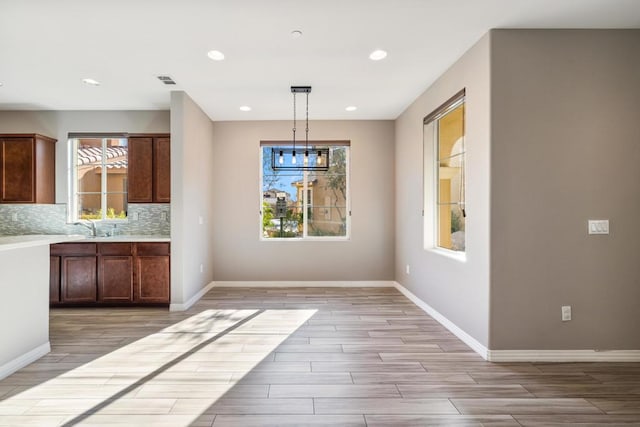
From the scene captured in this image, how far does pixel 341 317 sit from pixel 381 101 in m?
2.87

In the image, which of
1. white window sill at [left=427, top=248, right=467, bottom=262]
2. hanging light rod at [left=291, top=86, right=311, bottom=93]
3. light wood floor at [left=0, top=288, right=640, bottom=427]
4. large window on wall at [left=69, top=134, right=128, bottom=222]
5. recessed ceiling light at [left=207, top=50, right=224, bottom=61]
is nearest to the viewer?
Result: light wood floor at [left=0, top=288, right=640, bottom=427]

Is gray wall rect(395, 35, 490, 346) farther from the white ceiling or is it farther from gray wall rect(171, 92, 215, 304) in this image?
gray wall rect(171, 92, 215, 304)

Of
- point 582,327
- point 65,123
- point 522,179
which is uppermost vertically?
point 65,123

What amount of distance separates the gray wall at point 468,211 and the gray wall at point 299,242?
0.73 metres

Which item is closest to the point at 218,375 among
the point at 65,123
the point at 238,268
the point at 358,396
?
the point at 358,396

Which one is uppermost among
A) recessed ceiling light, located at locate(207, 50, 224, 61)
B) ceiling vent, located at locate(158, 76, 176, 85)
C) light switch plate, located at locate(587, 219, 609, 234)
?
ceiling vent, located at locate(158, 76, 176, 85)

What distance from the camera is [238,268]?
19.0ft

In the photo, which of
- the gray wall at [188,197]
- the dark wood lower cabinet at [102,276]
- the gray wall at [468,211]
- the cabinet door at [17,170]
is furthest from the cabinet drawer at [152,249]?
the gray wall at [468,211]

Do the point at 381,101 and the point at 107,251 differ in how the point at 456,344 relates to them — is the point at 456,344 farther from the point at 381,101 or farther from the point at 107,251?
the point at 107,251

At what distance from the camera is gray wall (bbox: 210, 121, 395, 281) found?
19.0ft

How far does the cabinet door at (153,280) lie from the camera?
4.51 metres

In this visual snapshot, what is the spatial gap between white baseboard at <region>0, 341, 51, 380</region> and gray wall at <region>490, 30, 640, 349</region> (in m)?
3.79

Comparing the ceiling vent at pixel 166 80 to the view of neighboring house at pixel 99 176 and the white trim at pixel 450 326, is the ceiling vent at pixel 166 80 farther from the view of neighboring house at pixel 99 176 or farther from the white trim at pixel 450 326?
the white trim at pixel 450 326

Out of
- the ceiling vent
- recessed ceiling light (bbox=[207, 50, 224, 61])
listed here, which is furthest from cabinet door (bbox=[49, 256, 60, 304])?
recessed ceiling light (bbox=[207, 50, 224, 61])
